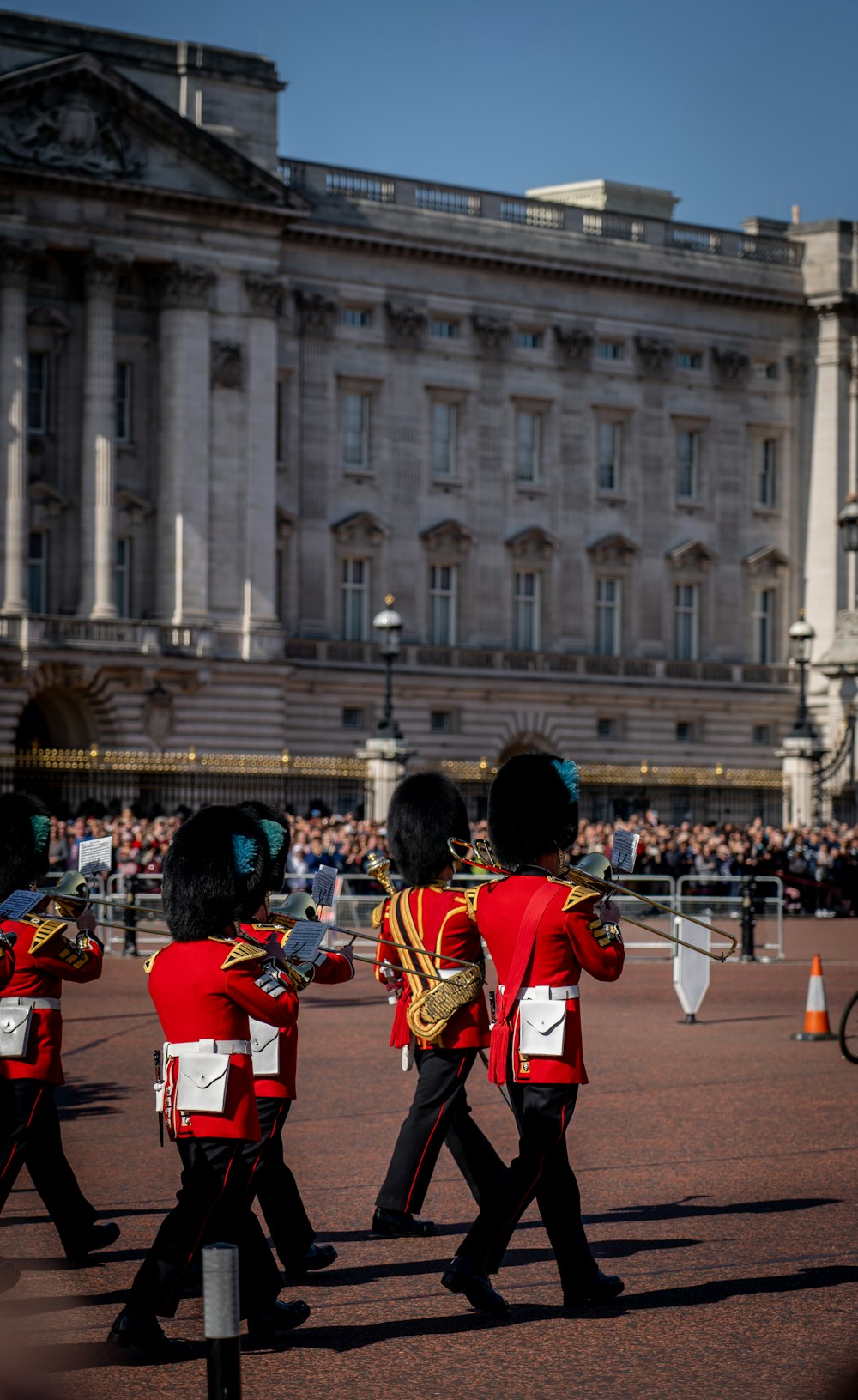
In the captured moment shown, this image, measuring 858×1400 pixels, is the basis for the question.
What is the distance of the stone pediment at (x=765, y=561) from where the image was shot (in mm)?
58062

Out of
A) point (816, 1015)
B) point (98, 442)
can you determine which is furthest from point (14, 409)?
point (816, 1015)

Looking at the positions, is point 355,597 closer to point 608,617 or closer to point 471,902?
point 608,617

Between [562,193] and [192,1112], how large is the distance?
183ft

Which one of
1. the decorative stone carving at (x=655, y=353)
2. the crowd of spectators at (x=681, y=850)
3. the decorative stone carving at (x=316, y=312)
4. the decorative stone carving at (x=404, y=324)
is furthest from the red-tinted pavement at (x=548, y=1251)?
the decorative stone carving at (x=655, y=353)

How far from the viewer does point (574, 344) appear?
2190 inches

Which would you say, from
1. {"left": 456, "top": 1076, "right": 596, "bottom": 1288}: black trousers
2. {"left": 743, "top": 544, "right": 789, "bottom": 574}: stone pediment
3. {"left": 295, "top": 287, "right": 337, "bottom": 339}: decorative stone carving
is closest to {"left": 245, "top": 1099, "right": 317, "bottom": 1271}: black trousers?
{"left": 456, "top": 1076, "right": 596, "bottom": 1288}: black trousers

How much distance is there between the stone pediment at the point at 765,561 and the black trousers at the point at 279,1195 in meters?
50.1

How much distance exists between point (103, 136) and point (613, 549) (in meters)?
16.8

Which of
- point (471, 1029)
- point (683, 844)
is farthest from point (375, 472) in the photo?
point (471, 1029)

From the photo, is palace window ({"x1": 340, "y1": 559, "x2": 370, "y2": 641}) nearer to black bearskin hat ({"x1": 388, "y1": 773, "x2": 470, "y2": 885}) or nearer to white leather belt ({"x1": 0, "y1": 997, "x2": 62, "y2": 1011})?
black bearskin hat ({"x1": 388, "y1": 773, "x2": 470, "y2": 885})

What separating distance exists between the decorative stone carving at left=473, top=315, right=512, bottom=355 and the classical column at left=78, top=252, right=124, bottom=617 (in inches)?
405

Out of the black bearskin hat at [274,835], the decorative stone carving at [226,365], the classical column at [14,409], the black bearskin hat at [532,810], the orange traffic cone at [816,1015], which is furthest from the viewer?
the decorative stone carving at [226,365]

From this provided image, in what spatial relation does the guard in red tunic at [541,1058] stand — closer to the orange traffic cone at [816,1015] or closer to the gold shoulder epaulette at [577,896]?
the gold shoulder epaulette at [577,896]

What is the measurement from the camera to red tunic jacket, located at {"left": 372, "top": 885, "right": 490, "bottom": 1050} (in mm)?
9406
